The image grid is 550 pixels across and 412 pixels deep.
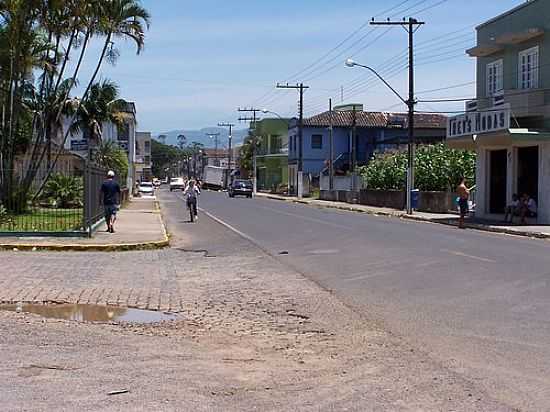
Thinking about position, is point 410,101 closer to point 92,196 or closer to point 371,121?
point 92,196

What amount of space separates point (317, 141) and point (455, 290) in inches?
2943

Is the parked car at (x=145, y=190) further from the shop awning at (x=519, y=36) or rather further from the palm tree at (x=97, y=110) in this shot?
the shop awning at (x=519, y=36)

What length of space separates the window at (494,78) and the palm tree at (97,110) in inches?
891

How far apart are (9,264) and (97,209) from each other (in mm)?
11705

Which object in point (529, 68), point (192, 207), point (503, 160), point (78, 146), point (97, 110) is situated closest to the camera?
point (529, 68)

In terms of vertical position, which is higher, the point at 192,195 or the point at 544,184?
the point at 544,184

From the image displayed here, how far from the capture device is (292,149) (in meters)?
92.8

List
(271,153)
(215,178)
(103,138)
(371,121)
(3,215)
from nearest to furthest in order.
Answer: (3,215), (103,138), (371,121), (271,153), (215,178)

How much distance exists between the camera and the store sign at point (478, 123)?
32219 mm

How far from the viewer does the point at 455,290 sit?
1369 cm

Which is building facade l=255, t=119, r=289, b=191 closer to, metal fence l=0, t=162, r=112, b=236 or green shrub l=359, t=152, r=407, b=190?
green shrub l=359, t=152, r=407, b=190

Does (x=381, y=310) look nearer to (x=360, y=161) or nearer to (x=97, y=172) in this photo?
(x=97, y=172)

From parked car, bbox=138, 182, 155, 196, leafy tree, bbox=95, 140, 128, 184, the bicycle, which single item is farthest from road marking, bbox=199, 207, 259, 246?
parked car, bbox=138, 182, 155, 196

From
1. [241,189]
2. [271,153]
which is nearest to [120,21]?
[241,189]
